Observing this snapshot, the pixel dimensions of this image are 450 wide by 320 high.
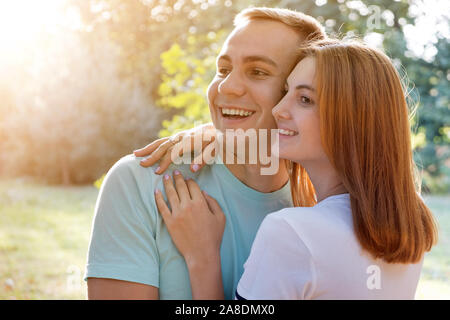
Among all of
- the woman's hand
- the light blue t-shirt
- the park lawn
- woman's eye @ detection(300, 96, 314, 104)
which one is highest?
woman's eye @ detection(300, 96, 314, 104)

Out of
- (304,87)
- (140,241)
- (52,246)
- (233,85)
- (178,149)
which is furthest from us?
(52,246)

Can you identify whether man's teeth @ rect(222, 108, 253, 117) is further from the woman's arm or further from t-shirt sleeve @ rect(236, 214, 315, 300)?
t-shirt sleeve @ rect(236, 214, 315, 300)

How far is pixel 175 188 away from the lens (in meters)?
2.28

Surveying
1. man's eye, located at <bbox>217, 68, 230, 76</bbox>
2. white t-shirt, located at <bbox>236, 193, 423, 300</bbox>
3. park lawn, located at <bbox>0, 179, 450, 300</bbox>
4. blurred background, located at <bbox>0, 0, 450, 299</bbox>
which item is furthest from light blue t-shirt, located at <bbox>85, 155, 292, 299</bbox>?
blurred background, located at <bbox>0, 0, 450, 299</bbox>

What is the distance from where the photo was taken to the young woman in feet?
5.86

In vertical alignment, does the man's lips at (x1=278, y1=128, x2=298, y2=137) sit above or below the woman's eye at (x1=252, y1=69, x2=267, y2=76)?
below

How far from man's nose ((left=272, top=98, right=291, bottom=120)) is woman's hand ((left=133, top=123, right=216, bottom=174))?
39 cm

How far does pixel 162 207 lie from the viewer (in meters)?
2.15

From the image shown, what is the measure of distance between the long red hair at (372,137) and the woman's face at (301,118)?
0.20 ft

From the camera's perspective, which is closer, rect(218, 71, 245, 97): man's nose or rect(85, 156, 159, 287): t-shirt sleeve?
rect(85, 156, 159, 287): t-shirt sleeve

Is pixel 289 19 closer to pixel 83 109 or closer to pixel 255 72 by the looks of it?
pixel 255 72

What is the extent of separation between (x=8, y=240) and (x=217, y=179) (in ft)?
27.4

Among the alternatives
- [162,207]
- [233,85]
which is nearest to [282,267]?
[162,207]

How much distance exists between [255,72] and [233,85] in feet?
0.46
